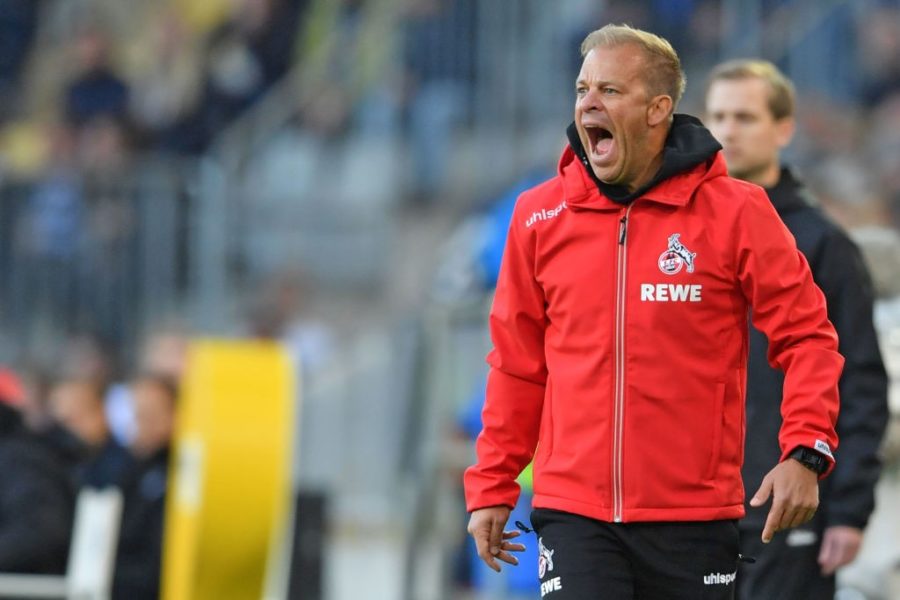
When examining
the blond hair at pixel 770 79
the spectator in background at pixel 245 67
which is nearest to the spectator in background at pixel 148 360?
the spectator in background at pixel 245 67

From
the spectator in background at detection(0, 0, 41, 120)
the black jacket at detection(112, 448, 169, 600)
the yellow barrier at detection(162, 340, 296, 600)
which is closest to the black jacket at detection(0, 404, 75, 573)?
the black jacket at detection(112, 448, 169, 600)

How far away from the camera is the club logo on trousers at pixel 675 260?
4371 millimetres

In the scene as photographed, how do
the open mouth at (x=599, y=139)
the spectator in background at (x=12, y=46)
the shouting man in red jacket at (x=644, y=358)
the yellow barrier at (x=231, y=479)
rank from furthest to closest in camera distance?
the spectator in background at (x=12, y=46) → the yellow barrier at (x=231, y=479) → the open mouth at (x=599, y=139) → the shouting man in red jacket at (x=644, y=358)

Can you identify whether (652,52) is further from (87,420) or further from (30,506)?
(87,420)

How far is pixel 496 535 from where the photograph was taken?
4477 millimetres

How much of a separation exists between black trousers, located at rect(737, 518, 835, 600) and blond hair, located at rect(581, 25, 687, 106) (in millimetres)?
1688

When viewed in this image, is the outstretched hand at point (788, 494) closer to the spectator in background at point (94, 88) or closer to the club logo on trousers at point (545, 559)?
the club logo on trousers at point (545, 559)

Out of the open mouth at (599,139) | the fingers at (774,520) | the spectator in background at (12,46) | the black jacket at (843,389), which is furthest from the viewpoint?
the spectator in background at (12,46)

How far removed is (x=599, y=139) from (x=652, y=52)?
0.79 ft

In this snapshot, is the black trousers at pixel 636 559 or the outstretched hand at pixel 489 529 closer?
the black trousers at pixel 636 559

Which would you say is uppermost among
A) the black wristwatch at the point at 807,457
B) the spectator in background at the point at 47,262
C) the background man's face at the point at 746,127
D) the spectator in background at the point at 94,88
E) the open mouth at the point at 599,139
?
the spectator in background at the point at 94,88

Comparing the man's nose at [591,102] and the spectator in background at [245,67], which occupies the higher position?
the spectator in background at [245,67]

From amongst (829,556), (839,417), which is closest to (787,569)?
(829,556)

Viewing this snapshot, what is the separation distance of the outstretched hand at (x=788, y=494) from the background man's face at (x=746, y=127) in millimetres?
1716
